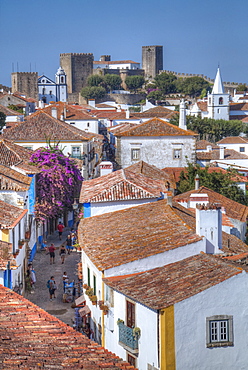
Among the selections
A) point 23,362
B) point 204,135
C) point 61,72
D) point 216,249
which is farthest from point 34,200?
point 61,72

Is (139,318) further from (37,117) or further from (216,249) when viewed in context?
(37,117)

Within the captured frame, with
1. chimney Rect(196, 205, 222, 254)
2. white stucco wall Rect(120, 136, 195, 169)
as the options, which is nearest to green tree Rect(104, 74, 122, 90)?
white stucco wall Rect(120, 136, 195, 169)

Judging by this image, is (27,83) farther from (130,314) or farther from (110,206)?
(130,314)

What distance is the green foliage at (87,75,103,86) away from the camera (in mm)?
137750

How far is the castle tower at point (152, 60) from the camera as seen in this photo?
15850 centimetres

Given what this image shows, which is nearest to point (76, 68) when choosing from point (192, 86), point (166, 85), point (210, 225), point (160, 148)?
point (166, 85)

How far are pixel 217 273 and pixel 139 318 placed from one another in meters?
1.56

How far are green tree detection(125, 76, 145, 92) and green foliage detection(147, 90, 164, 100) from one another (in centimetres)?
916

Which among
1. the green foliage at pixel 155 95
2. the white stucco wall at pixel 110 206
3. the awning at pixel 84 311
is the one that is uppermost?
the green foliage at pixel 155 95

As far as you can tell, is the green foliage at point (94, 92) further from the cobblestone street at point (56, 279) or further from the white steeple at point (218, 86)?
the cobblestone street at point (56, 279)

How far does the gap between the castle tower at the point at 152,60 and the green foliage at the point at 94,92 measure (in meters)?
28.3

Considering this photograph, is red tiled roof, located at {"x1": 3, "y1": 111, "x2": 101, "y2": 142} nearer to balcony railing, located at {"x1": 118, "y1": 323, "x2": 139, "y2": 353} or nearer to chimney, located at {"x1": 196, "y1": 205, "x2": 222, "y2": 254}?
chimney, located at {"x1": 196, "y1": 205, "x2": 222, "y2": 254}

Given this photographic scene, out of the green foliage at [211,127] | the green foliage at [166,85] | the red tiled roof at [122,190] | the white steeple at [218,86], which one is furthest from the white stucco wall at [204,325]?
the green foliage at [166,85]

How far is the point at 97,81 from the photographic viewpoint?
13762cm
